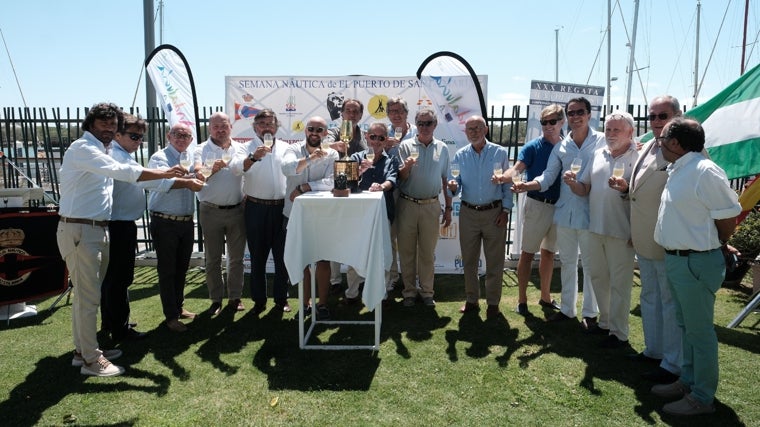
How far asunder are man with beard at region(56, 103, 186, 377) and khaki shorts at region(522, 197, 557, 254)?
3.43 m

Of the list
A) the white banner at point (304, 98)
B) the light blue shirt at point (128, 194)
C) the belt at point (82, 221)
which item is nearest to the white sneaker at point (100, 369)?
the belt at point (82, 221)

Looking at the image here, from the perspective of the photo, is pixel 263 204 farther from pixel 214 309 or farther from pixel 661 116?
pixel 661 116

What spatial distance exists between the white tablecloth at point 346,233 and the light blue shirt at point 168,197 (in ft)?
4.20

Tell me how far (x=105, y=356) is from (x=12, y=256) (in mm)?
1880

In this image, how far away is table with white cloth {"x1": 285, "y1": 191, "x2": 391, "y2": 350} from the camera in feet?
13.1

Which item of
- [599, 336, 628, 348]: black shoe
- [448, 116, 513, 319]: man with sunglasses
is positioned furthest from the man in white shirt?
[599, 336, 628, 348]: black shoe

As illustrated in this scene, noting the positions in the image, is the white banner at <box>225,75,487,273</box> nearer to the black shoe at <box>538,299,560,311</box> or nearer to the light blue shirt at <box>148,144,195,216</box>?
the black shoe at <box>538,299,560,311</box>

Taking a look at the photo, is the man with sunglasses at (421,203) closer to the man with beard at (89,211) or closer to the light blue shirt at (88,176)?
the man with beard at (89,211)

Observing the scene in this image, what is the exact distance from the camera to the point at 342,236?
4.10m

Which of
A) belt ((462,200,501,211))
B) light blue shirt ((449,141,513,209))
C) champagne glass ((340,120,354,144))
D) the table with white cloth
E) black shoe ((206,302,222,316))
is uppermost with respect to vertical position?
champagne glass ((340,120,354,144))

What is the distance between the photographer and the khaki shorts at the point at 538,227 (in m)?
5.05

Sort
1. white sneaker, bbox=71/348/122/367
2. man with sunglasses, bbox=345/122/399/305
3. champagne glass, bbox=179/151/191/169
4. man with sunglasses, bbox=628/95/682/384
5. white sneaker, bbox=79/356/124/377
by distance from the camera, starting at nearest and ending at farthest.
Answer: man with sunglasses, bbox=628/95/682/384
white sneaker, bbox=79/356/124/377
white sneaker, bbox=71/348/122/367
champagne glass, bbox=179/151/191/169
man with sunglasses, bbox=345/122/399/305

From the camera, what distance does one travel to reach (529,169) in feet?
16.5

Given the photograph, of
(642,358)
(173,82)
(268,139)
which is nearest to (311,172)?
(268,139)
